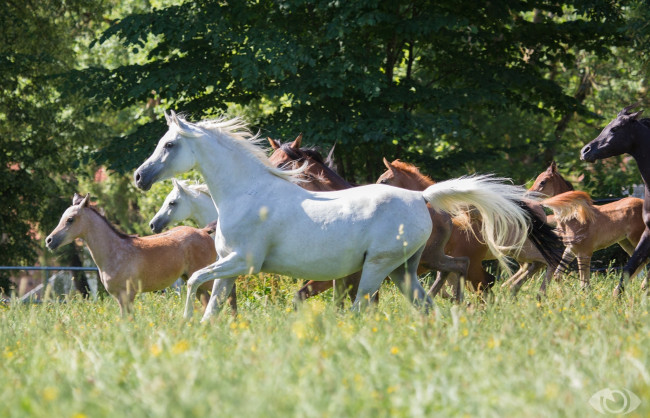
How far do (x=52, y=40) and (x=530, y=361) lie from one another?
18.8 m

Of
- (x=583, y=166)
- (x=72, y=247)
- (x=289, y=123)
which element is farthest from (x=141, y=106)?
(x=583, y=166)

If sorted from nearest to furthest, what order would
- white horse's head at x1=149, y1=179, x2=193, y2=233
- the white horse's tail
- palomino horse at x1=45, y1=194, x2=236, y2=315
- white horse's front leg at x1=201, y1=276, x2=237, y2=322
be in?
white horse's front leg at x1=201, y1=276, x2=237, y2=322
the white horse's tail
palomino horse at x1=45, y1=194, x2=236, y2=315
white horse's head at x1=149, y1=179, x2=193, y2=233

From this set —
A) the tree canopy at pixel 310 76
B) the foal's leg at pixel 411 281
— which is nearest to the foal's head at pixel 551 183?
the tree canopy at pixel 310 76

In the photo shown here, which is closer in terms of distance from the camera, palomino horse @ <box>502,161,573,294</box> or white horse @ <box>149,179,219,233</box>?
white horse @ <box>149,179,219,233</box>

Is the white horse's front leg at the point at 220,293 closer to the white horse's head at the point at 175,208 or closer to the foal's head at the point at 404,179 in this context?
the foal's head at the point at 404,179

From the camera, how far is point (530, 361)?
207 inches

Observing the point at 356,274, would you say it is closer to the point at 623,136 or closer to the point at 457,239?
the point at 457,239

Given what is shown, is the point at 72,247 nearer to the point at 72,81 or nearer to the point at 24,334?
the point at 72,81

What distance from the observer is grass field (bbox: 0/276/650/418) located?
4.21 meters

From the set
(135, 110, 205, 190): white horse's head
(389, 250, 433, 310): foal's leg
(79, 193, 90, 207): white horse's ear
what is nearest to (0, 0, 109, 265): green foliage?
(79, 193, 90, 207): white horse's ear

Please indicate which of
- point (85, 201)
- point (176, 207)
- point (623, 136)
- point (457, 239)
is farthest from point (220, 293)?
point (623, 136)

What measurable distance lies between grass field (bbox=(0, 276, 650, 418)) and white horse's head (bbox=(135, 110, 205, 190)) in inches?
60.9

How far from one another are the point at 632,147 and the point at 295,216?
4.54 m

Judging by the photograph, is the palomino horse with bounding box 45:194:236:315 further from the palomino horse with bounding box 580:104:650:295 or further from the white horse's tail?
the palomino horse with bounding box 580:104:650:295
